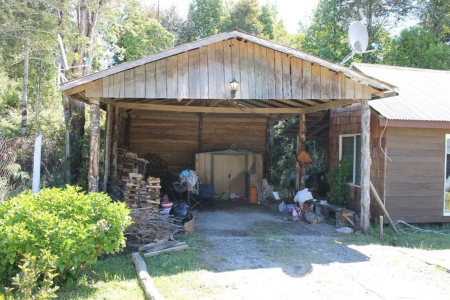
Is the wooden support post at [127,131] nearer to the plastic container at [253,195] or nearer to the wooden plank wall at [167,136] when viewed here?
the wooden plank wall at [167,136]

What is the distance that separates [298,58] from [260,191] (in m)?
6.34

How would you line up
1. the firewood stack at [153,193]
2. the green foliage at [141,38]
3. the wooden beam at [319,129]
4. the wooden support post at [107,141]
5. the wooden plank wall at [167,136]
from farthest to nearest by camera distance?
1. the green foliage at [141,38]
2. the wooden plank wall at [167,136]
3. the wooden beam at [319,129]
4. the wooden support post at [107,141]
5. the firewood stack at [153,193]

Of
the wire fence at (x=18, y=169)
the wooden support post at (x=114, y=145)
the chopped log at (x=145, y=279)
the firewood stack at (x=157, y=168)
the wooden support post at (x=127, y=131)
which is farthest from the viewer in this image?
the wooden support post at (x=127, y=131)

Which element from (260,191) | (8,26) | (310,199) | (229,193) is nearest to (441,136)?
(310,199)

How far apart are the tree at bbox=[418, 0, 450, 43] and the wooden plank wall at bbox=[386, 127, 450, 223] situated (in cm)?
1647

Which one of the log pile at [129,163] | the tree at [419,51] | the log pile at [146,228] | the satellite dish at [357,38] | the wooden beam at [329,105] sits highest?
the tree at [419,51]

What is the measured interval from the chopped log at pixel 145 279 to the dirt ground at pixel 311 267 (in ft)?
2.29

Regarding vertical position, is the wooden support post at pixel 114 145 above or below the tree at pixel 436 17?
below

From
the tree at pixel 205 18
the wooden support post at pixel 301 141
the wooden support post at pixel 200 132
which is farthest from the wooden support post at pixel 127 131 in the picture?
the tree at pixel 205 18

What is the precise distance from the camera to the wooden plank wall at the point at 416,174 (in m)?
8.57

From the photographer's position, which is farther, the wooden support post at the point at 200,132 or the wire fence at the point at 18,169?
the wooden support post at the point at 200,132

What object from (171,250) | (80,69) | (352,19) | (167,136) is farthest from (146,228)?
(352,19)

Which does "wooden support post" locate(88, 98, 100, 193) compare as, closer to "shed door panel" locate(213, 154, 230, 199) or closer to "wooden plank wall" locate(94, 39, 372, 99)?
"wooden plank wall" locate(94, 39, 372, 99)

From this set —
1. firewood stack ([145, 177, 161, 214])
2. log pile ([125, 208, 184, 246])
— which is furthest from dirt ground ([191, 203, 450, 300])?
firewood stack ([145, 177, 161, 214])
